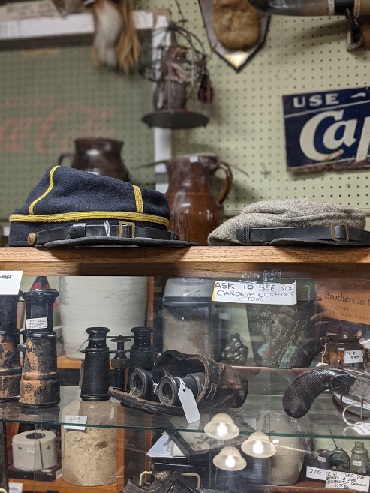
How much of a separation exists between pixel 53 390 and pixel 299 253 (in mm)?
553

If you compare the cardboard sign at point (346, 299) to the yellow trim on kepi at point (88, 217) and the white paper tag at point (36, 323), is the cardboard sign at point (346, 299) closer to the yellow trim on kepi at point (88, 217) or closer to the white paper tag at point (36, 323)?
the yellow trim on kepi at point (88, 217)

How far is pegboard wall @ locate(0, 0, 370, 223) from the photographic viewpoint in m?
1.87

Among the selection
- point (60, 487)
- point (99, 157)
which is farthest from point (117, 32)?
point (60, 487)

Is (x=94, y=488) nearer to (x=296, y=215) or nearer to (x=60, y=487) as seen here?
(x=60, y=487)

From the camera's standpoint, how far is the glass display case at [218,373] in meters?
1.22

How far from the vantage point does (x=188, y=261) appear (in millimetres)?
1253

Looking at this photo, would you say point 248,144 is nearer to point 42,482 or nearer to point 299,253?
point 299,253

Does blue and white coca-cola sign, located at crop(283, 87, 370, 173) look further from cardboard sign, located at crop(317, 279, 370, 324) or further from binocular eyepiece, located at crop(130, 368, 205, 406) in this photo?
binocular eyepiece, located at crop(130, 368, 205, 406)

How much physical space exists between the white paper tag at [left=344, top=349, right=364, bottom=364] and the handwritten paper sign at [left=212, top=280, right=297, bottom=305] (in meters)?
0.14

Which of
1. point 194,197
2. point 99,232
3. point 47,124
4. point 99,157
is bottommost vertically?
point 99,232

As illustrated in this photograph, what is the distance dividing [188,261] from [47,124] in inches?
39.6

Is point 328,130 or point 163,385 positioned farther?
point 328,130

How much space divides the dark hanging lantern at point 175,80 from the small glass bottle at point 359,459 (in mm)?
997

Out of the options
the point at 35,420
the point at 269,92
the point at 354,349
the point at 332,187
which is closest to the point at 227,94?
the point at 269,92
